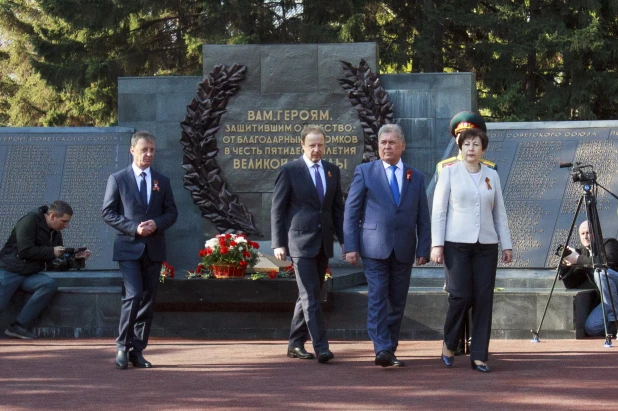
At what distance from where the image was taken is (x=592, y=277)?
959 cm

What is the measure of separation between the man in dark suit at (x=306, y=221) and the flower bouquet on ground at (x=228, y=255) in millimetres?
1743

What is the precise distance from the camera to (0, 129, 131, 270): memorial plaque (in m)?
12.0

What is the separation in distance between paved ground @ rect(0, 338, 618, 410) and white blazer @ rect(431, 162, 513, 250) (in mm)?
920

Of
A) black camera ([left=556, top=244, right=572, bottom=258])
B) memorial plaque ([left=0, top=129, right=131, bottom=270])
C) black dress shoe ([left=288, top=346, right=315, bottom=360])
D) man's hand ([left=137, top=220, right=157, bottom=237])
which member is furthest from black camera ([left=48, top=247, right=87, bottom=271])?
black camera ([left=556, top=244, right=572, bottom=258])

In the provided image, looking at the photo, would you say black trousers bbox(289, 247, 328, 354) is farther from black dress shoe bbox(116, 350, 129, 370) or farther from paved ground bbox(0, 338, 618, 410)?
black dress shoe bbox(116, 350, 129, 370)

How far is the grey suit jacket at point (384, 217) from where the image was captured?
7.57 meters

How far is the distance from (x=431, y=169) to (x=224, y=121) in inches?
97.5

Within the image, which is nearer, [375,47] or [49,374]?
[49,374]

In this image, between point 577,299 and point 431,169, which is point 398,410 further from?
point 431,169

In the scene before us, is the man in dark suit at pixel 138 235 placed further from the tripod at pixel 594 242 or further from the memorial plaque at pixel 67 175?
the memorial plaque at pixel 67 175

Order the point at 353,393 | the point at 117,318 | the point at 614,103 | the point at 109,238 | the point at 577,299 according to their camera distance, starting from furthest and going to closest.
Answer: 1. the point at 614,103
2. the point at 109,238
3. the point at 117,318
4. the point at 577,299
5. the point at 353,393

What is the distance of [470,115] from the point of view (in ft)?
25.7

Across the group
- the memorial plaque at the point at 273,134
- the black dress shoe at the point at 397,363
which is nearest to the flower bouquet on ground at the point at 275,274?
the memorial plaque at the point at 273,134

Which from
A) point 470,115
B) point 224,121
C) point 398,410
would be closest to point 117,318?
point 224,121
